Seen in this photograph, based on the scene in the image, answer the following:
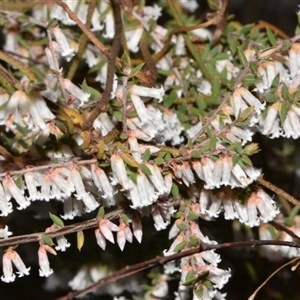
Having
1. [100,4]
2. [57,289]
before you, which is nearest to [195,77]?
[100,4]

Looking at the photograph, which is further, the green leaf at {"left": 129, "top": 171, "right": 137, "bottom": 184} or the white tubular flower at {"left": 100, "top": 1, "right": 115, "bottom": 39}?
the white tubular flower at {"left": 100, "top": 1, "right": 115, "bottom": 39}

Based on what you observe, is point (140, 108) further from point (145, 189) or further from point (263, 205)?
point (263, 205)

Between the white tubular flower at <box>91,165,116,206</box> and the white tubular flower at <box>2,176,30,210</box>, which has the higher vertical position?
the white tubular flower at <box>2,176,30,210</box>

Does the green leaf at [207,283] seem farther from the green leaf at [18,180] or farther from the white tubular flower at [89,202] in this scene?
the green leaf at [18,180]

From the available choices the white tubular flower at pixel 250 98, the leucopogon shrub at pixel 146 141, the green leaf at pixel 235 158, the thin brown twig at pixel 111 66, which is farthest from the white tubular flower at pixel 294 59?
the thin brown twig at pixel 111 66

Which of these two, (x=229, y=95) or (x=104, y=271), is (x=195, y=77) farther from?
(x=104, y=271)

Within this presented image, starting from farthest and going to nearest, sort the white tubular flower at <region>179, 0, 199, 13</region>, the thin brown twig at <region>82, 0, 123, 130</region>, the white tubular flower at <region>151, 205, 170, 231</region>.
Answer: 1. the white tubular flower at <region>179, 0, 199, 13</region>
2. the white tubular flower at <region>151, 205, 170, 231</region>
3. the thin brown twig at <region>82, 0, 123, 130</region>

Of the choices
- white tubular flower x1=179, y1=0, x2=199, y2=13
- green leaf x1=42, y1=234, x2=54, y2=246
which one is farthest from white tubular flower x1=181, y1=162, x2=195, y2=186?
white tubular flower x1=179, y1=0, x2=199, y2=13

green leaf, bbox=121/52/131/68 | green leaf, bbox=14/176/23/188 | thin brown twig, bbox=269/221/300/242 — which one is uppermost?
green leaf, bbox=121/52/131/68

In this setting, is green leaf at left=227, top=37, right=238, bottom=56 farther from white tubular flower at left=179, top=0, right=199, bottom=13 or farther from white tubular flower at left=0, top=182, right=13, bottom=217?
white tubular flower at left=0, top=182, right=13, bottom=217
